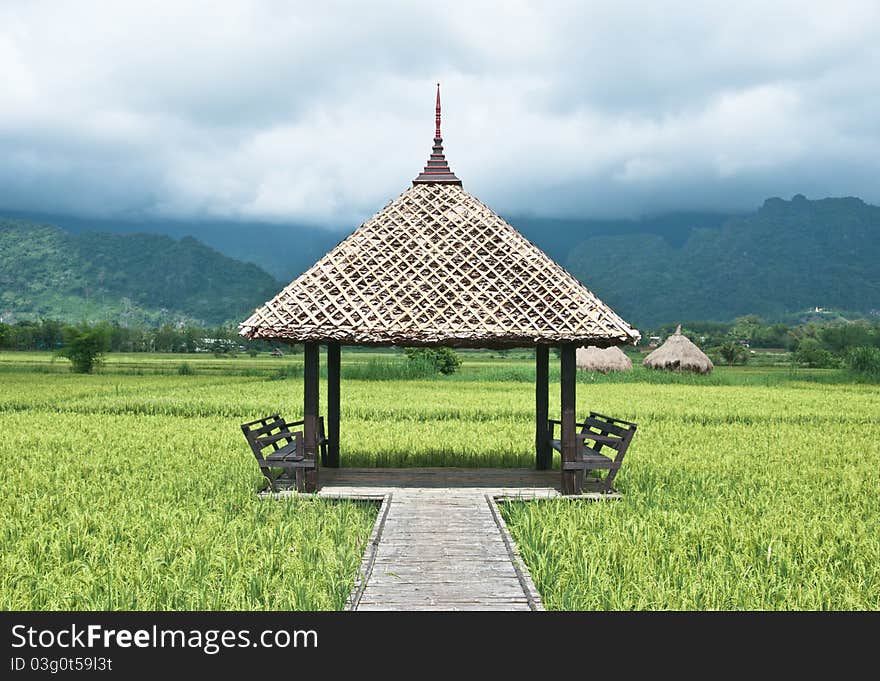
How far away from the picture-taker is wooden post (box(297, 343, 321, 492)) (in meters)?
9.41

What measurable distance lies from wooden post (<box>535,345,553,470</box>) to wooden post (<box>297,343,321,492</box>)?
3762 millimetres

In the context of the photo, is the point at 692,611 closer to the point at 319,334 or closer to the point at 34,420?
the point at 319,334

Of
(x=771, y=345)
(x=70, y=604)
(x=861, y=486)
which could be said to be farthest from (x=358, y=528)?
(x=771, y=345)

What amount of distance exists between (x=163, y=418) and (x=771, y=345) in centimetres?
9978

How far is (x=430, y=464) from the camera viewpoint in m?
12.4

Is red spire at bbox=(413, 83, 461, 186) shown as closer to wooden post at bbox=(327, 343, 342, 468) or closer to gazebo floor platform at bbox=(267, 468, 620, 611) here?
wooden post at bbox=(327, 343, 342, 468)

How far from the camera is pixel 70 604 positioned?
5.72 metres

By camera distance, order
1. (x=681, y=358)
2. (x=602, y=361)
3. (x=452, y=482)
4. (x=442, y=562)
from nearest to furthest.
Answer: (x=442, y=562) < (x=452, y=482) < (x=602, y=361) < (x=681, y=358)

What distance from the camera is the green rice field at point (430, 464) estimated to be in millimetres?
5965

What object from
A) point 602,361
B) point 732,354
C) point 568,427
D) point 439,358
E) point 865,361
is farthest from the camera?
point 732,354

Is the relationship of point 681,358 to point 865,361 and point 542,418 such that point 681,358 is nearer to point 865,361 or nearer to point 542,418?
point 865,361

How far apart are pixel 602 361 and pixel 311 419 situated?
32.4m

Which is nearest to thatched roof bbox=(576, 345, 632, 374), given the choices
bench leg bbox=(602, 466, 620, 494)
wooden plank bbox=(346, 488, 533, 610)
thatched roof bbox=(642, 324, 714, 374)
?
thatched roof bbox=(642, 324, 714, 374)

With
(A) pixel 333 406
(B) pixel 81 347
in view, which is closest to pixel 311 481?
(A) pixel 333 406
